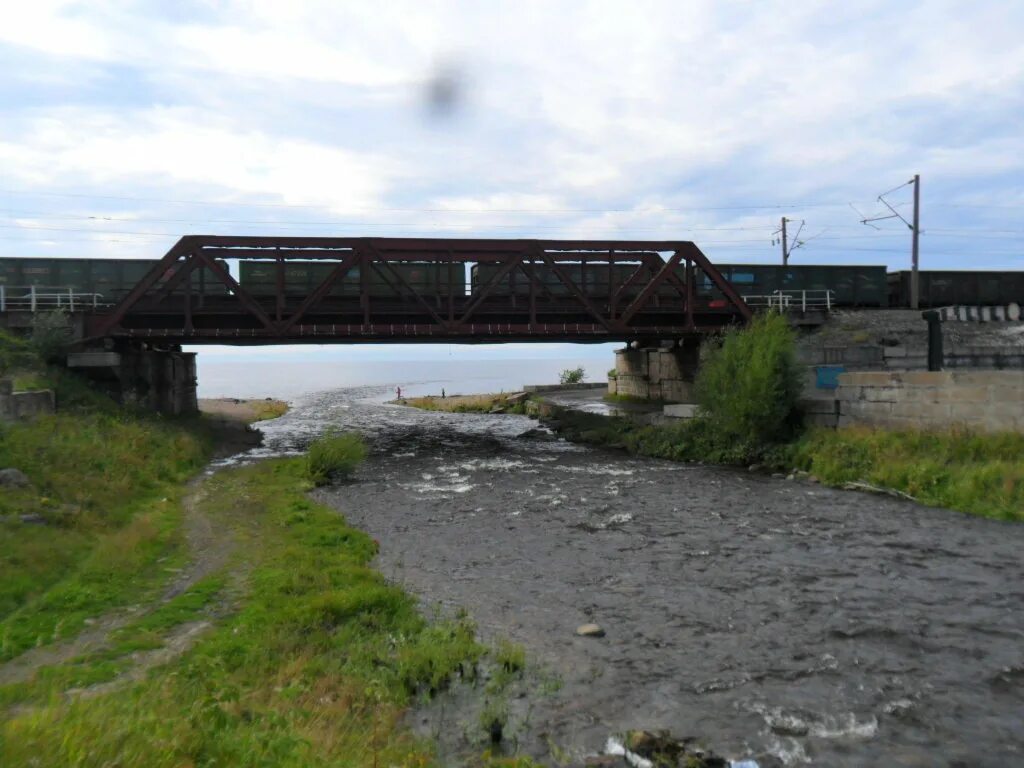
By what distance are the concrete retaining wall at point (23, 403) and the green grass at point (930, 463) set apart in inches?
1036

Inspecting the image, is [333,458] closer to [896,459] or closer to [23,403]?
[23,403]

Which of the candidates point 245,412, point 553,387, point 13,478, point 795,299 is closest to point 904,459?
point 13,478

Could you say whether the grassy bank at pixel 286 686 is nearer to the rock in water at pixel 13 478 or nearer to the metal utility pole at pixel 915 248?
the rock in water at pixel 13 478

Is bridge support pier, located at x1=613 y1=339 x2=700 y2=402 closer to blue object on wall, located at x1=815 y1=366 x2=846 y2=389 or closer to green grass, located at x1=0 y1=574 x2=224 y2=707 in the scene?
blue object on wall, located at x1=815 y1=366 x2=846 y2=389

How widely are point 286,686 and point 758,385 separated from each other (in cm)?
2363

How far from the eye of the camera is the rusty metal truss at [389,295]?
36344 mm

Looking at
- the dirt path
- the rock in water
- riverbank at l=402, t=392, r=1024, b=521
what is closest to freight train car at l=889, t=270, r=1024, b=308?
riverbank at l=402, t=392, r=1024, b=521

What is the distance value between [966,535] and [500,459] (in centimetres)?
1924

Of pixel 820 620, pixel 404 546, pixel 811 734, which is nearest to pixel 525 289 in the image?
pixel 404 546

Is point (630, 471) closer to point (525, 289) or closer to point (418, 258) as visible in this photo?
point (418, 258)

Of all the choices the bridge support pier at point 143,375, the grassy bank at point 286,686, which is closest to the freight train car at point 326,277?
the bridge support pier at point 143,375

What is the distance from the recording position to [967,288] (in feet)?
172

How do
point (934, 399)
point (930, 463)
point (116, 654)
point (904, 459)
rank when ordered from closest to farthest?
point (116, 654)
point (930, 463)
point (904, 459)
point (934, 399)

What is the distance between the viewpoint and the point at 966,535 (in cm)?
1648
